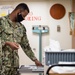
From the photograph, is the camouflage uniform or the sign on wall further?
the sign on wall

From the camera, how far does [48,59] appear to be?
2.22 m

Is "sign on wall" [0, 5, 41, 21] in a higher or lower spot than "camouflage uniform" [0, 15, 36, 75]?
higher

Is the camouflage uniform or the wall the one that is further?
the wall

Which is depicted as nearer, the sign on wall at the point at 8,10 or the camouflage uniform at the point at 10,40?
the camouflage uniform at the point at 10,40

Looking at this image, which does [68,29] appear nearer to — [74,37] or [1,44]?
[74,37]

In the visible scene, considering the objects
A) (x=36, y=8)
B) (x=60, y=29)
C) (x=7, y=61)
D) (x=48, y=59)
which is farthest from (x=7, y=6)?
(x=48, y=59)

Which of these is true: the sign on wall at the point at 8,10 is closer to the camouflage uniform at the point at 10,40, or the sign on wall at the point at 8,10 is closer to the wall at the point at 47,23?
the wall at the point at 47,23

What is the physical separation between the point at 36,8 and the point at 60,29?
0.67 metres

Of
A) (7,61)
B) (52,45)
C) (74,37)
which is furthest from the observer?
(74,37)

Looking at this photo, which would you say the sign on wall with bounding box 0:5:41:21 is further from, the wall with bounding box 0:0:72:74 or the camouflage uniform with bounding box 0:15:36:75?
the camouflage uniform with bounding box 0:15:36:75

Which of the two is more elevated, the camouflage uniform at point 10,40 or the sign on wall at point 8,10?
the sign on wall at point 8,10

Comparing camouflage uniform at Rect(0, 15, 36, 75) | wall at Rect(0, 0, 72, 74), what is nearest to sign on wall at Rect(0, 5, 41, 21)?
wall at Rect(0, 0, 72, 74)

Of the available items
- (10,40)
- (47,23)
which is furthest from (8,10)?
(10,40)

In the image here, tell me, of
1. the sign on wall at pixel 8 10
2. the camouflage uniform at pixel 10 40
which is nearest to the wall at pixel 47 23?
the sign on wall at pixel 8 10
